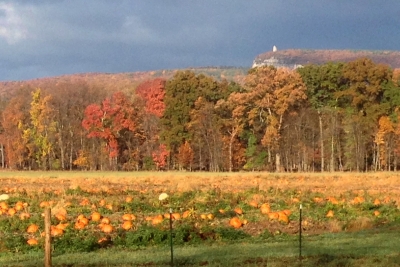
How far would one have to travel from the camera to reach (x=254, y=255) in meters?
11.2

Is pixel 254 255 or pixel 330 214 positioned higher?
→ pixel 254 255

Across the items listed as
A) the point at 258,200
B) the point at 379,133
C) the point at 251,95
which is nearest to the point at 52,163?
the point at 251,95

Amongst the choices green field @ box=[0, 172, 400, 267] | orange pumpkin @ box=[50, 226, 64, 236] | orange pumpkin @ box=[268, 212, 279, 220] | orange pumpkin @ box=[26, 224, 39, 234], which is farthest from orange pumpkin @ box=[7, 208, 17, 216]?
orange pumpkin @ box=[268, 212, 279, 220]

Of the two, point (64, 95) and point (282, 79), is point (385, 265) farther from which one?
point (64, 95)

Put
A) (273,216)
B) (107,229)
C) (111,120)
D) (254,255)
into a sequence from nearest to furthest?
(254,255) < (107,229) < (273,216) < (111,120)

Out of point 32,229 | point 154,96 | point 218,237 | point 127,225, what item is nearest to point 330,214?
point 218,237

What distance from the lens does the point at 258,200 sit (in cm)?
2198

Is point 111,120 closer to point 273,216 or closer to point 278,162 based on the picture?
point 278,162

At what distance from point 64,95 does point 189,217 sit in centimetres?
6353

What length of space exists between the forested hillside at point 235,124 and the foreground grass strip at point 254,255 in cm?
4762

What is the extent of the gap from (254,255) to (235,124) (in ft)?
173

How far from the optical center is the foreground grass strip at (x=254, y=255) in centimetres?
1064

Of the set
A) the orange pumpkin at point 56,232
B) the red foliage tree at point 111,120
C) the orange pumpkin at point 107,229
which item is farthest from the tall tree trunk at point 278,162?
the orange pumpkin at point 56,232

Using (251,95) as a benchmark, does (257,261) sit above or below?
below
